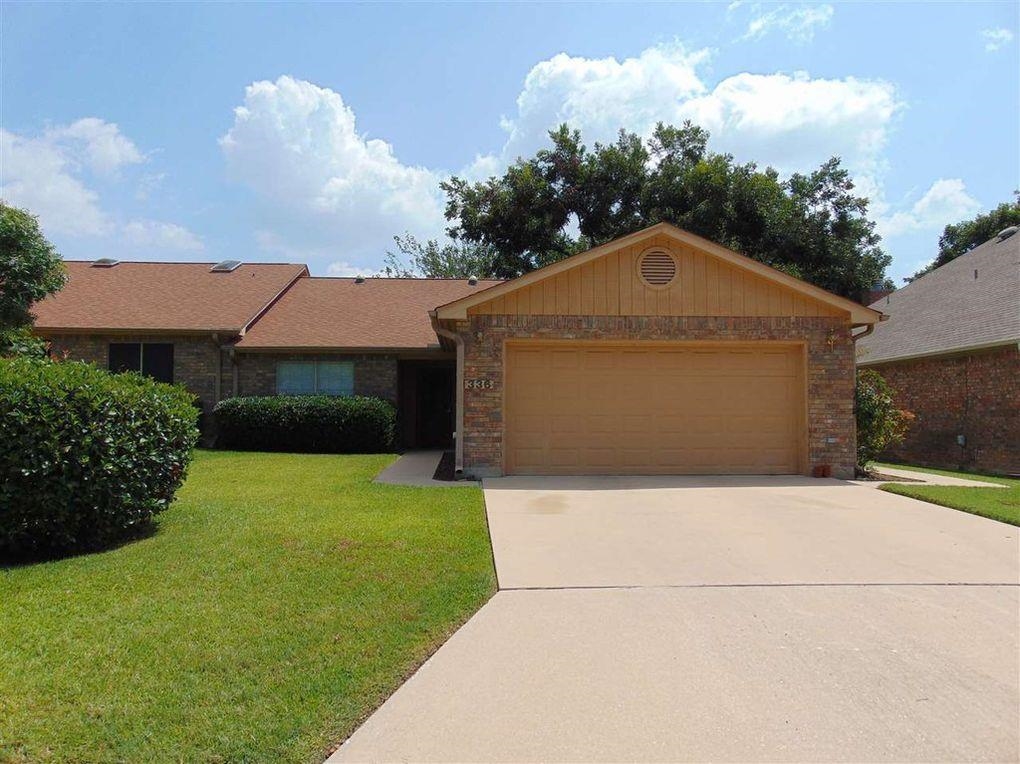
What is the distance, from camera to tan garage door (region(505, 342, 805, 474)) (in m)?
11.5

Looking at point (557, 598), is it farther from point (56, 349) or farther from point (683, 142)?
point (683, 142)

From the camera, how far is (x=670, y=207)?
26.8 meters

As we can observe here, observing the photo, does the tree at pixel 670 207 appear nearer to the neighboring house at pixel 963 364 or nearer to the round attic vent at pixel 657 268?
the neighboring house at pixel 963 364

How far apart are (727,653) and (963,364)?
1483 centimetres

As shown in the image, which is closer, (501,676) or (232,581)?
(501,676)

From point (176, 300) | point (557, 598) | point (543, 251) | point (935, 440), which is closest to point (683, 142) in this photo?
point (543, 251)

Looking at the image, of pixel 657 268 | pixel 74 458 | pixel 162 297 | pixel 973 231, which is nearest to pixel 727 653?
pixel 74 458

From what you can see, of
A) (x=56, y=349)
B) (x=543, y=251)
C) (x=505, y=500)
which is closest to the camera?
(x=505, y=500)

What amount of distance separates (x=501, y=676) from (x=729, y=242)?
2444cm

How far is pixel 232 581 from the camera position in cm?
518

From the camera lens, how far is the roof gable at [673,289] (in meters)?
11.2

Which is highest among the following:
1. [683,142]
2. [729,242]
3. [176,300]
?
[683,142]

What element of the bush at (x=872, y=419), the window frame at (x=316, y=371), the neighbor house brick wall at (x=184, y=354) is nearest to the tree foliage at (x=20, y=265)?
the neighbor house brick wall at (x=184, y=354)

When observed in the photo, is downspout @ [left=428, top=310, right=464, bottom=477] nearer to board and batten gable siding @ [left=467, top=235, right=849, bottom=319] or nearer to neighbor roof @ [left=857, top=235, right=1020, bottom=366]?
board and batten gable siding @ [left=467, top=235, right=849, bottom=319]
